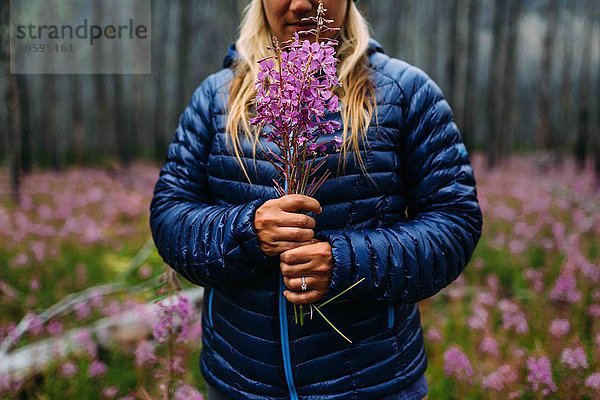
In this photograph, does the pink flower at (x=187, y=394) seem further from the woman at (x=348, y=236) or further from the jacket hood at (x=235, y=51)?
the jacket hood at (x=235, y=51)

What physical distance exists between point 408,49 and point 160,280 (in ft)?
104

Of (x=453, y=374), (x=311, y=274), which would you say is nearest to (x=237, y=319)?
(x=311, y=274)

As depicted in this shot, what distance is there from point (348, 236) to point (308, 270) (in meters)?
0.17

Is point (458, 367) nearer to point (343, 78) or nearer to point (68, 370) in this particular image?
point (343, 78)

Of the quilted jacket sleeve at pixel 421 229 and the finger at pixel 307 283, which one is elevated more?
the quilted jacket sleeve at pixel 421 229

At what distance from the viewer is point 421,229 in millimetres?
1618

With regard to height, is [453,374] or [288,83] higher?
[288,83]

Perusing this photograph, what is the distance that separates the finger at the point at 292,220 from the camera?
1424mm

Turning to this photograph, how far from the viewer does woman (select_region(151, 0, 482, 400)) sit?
1.57 metres

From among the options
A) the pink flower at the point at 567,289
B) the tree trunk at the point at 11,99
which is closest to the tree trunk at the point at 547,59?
the pink flower at the point at 567,289

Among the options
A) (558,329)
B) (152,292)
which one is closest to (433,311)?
(558,329)

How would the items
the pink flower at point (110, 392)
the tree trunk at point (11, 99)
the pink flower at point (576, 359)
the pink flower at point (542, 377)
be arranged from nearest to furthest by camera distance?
the pink flower at point (542, 377) → the pink flower at point (576, 359) → the pink flower at point (110, 392) → the tree trunk at point (11, 99)

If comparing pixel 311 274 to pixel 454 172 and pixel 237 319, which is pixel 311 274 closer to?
pixel 237 319

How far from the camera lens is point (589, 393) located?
283cm
